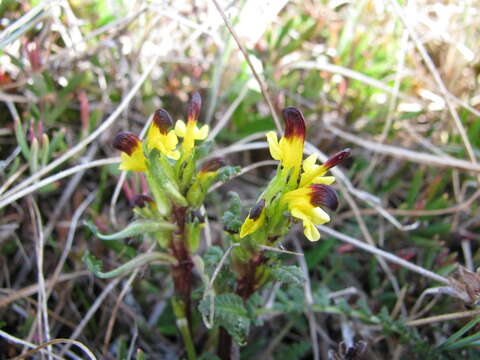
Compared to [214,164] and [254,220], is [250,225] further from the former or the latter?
[214,164]

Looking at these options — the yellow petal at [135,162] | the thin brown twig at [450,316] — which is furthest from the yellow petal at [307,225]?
the thin brown twig at [450,316]

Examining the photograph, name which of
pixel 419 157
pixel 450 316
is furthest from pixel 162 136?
pixel 419 157

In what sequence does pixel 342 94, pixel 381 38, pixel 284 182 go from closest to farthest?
pixel 284 182 < pixel 342 94 < pixel 381 38

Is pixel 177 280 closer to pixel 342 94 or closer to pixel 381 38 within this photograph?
pixel 342 94

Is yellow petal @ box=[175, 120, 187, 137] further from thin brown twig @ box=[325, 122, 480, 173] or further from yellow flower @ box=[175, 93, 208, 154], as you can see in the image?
thin brown twig @ box=[325, 122, 480, 173]

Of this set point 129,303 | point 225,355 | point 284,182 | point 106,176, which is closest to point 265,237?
point 284,182

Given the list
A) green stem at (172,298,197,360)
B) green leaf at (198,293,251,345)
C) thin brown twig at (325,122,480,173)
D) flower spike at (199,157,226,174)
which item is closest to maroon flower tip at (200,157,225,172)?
flower spike at (199,157,226,174)
